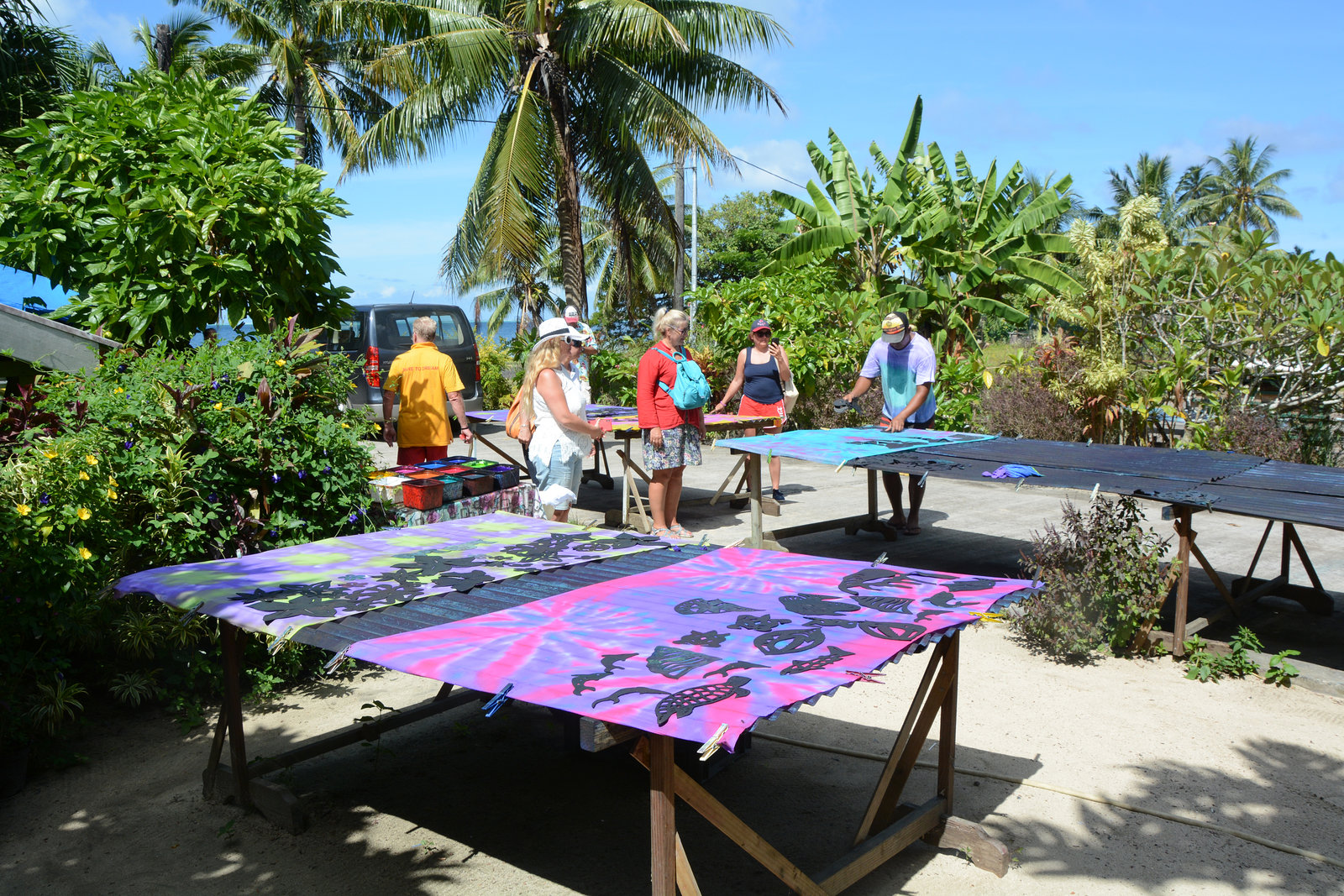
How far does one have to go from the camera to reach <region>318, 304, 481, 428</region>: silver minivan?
15.3 m

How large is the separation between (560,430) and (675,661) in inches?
152

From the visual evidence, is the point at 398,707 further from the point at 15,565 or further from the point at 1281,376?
the point at 1281,376

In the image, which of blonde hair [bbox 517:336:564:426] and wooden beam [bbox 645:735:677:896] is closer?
wooden beam [bbox 645:735:677:896]

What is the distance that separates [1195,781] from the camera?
415 centimetres

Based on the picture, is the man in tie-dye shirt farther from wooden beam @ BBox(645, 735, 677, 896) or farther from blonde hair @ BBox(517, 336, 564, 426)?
wooden beam @ BBox(645, 735, 677, 896)

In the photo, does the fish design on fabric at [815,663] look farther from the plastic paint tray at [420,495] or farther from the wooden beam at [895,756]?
the plastic paint tray at [420,495]

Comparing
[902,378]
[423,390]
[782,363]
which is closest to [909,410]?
[902,378]

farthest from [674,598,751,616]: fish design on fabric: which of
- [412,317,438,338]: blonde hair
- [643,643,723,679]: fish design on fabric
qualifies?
[412,317,438,338]: blonde hair

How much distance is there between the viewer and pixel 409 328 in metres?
16.0

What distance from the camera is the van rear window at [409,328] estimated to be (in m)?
15.5

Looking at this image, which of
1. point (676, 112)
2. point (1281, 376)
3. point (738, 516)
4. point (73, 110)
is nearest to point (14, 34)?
point (676, 112)

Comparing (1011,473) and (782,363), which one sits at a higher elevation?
(782,363)

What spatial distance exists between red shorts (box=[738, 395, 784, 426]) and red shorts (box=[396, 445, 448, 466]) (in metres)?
3.15

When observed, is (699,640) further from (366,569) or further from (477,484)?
(477,484)
